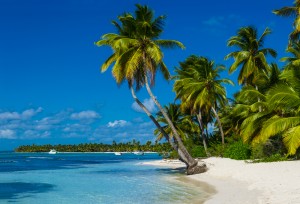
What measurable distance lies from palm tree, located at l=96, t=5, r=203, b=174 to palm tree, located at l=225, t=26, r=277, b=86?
9.08 meters

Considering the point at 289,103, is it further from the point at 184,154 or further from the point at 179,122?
the point at 179,122

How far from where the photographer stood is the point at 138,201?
52.9ft

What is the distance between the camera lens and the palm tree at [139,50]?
1117 inches

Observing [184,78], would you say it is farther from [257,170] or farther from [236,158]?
[257,170]

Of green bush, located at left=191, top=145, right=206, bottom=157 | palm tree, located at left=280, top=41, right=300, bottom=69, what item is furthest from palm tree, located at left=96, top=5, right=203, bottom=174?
green bush, located at left=191, top=145, right=206, bottom=157

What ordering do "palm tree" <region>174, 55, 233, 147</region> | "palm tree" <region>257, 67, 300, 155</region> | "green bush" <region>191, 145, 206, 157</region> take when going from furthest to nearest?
"green bush" <region>191, 145, 206, 157</region>, "palm tree" <region>174, 55, 233, 147</region>, "palm tree" <region>257, 67, 300, 155</region>

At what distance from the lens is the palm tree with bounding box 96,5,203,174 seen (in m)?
28.4

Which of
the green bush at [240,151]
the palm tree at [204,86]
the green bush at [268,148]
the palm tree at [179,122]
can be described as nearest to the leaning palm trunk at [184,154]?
the green bush at [268,148]

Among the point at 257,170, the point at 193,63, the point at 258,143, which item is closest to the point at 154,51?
the point at 258,143

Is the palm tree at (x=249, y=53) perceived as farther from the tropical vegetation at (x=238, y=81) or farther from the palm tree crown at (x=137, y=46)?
the palm tree crown at (x=137, y=46)

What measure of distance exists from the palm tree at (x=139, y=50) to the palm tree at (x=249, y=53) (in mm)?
9078

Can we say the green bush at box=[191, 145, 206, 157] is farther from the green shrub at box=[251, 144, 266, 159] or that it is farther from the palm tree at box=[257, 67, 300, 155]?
the palm tree at box=[257, 67, 300, 155]

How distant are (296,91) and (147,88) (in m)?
12.5

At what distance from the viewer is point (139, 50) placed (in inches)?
1133
